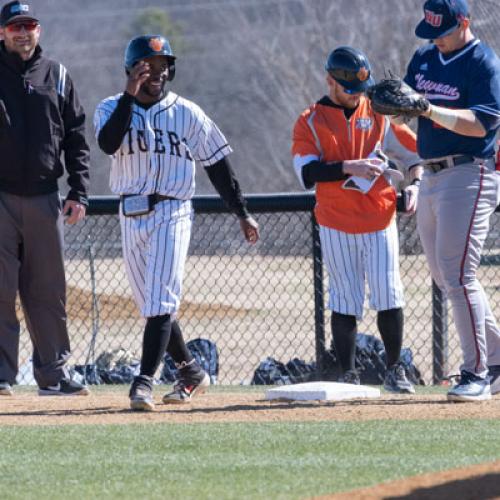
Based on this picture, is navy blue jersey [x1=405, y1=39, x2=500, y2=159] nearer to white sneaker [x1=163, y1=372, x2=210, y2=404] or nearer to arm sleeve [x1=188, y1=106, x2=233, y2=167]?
arm sleeve [x1=188, y1=106, x2=233, y2=167]

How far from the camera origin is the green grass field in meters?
4.66

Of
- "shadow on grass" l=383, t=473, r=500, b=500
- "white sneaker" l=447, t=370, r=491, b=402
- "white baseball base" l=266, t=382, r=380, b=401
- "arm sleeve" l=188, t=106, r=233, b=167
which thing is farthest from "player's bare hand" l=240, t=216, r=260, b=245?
"shadow on grass" l=383, t=473, r=500, b=500

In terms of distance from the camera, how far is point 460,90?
6.65 meters

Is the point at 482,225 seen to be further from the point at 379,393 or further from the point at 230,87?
the point at 230,87

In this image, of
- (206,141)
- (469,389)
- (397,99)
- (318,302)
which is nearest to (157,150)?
(206,141)

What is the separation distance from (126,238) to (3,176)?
98 centimetres

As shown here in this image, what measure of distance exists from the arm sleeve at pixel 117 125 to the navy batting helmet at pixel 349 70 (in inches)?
51.5

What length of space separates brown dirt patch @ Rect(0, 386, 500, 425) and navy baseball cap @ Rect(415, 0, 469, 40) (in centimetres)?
183

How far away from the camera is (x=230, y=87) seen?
3569 centimetres

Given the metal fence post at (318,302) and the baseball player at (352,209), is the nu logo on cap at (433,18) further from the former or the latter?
the metal fence post at (318,302)

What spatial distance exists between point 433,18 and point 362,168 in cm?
104

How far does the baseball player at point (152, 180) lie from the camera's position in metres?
6.70

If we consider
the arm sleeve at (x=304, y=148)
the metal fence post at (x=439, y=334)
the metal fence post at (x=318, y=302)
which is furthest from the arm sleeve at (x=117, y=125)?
the metal fence post at (x=439, y=334)

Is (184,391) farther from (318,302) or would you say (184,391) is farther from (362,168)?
(318,302)
